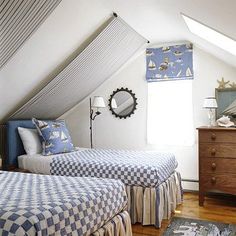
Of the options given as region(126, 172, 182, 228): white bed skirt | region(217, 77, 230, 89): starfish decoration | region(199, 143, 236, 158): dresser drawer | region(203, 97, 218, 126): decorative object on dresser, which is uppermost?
region(217, 77, 230, 89): starfish decoration

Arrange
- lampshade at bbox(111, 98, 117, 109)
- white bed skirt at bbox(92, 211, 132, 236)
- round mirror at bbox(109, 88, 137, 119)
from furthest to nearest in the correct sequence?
1. lampshade at bbox(111, 98, 117, 109)
2. round mirror at bbox(109, 88, 137, 119)
3. white bed skirt at bbox(92, 211, 132, 236)

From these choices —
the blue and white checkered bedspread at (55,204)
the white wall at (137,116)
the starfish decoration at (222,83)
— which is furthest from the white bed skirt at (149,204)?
the starfish decoration at (222,83)

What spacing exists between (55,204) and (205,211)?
2189 mm

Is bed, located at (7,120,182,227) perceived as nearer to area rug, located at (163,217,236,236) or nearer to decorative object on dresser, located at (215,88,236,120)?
area rug, located at (163,217,236,236)

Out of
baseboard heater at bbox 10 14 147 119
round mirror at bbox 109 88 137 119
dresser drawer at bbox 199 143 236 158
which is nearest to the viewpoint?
dresser drawer at bbox 199 143 236 158

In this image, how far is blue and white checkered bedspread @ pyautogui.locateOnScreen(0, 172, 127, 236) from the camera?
4.43 ft

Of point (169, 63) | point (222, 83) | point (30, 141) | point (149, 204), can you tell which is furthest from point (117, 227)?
point (169, 63)

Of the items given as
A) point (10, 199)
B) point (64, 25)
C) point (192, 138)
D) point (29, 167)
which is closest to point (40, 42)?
point (64, 25)

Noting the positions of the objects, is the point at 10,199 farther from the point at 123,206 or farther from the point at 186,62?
the point at 186,62

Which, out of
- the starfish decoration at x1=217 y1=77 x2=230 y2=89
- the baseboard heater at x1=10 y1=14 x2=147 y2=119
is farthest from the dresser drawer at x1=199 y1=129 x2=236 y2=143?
the baseboard heater at x1=10 y1=14 x2=147 y2=119

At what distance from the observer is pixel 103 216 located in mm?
1841

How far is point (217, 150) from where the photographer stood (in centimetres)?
327

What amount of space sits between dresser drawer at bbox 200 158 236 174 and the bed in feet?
1.12

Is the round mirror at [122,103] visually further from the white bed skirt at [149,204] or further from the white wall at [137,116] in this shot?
the white bed skirt at [149,204]
